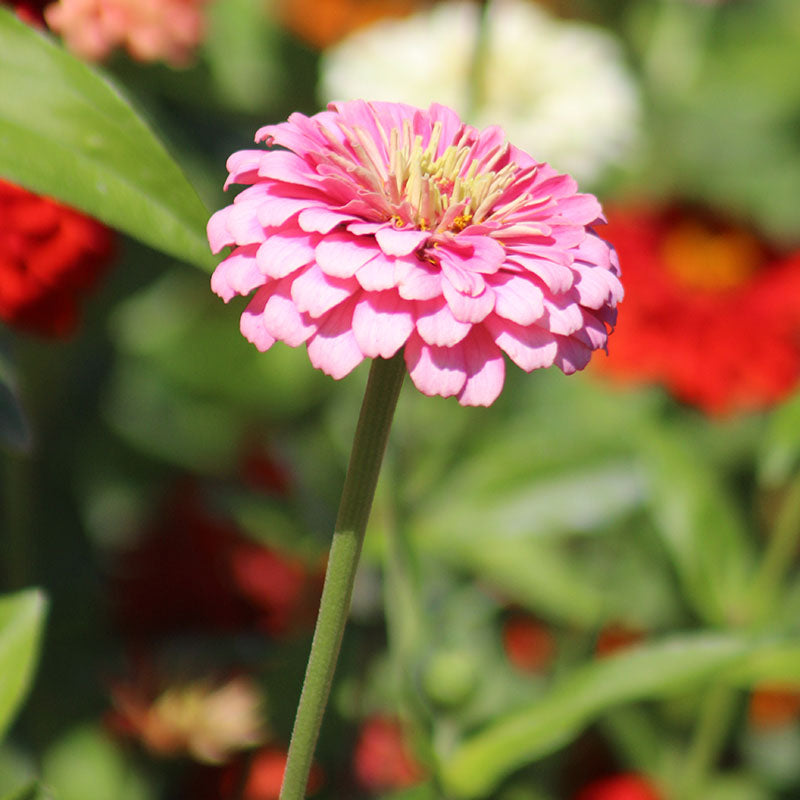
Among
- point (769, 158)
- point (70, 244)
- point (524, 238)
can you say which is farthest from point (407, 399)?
point (769, 158)

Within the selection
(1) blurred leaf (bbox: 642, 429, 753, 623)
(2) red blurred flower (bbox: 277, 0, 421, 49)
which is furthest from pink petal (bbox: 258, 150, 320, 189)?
(2) red blurred flower (bbox: 277, 0, 421, 49)

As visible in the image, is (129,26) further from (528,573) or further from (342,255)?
(528,573)

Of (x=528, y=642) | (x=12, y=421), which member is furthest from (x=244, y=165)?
(x=528, y=642)

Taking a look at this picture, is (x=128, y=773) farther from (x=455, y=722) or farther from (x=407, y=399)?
(x=407, y=399)

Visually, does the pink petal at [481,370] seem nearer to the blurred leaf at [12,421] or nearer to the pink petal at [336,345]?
the pink petal at [336,345]

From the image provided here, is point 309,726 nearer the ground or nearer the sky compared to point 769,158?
nearer the ground
